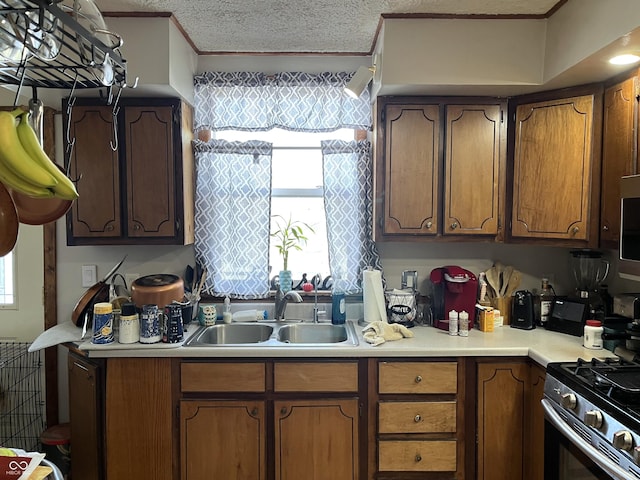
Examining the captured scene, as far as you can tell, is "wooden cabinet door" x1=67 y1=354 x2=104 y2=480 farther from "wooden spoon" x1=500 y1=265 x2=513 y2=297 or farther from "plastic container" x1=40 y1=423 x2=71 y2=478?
"wooden spoon" x1=500 y1=265 x2=513 y2=297

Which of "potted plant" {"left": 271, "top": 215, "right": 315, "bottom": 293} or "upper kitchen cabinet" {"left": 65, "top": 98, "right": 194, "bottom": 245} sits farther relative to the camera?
"potted plant" {"left": 271, "top": 215, "right": 315, "bottom": 293}

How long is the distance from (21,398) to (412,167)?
8.90 feet

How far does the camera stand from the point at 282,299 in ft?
8.56

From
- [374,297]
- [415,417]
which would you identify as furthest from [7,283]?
[415,417]

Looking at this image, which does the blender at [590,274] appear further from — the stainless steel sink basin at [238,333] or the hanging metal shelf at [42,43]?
the hanging metal shelf at [42,43]

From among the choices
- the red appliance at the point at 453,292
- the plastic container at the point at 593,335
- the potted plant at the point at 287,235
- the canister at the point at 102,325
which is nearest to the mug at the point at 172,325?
the canister at the point at 102,325

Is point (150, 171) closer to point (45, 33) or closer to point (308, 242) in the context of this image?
point (308, 242)

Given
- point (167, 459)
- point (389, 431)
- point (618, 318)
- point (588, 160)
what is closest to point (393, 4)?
point (588, 160)

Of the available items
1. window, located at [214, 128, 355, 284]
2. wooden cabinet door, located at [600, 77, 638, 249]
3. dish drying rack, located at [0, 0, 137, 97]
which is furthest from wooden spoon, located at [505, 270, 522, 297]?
dish drying rack, located at [0, 0, 137, 97]

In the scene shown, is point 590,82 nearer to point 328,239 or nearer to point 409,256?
point 409,256

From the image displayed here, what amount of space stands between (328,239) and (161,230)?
939 millimetres

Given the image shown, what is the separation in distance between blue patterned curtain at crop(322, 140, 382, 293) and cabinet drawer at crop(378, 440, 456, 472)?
891mm

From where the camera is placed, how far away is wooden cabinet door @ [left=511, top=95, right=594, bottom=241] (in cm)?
219

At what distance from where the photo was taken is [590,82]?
2.17 m
